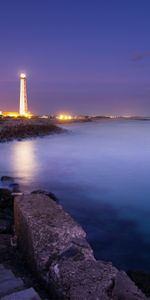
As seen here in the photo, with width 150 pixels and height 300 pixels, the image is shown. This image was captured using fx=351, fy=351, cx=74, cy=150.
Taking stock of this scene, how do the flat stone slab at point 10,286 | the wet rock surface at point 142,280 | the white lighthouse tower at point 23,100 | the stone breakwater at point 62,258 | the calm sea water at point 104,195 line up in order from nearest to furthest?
the stone breakwater at point 62,258 → the flat stone slab at point 10,286 → the wet rock surface at point 142,280 → the calm sea water at point 104,195 → the white lighthouse tower at point 23,100

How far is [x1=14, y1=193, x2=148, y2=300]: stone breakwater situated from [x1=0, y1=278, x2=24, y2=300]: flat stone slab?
289 millimetres

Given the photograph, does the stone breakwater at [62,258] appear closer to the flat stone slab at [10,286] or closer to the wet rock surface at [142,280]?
the flat stone slab at [10,286]

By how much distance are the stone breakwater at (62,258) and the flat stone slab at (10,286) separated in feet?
0.95

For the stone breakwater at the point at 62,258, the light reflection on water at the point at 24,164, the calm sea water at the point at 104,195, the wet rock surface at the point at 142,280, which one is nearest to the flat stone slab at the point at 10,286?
the stone breakwater at the point at 62,258

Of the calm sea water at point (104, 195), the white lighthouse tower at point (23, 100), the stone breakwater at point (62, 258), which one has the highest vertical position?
the white lighthouse tower at point (23, 100)

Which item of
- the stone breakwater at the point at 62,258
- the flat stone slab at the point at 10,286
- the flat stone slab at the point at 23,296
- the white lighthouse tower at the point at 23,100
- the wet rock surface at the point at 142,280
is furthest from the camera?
the white lighthouse tower at the point at 23,100

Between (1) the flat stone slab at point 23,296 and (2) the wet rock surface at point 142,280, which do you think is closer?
(1) the flat stone slab at point 23,296

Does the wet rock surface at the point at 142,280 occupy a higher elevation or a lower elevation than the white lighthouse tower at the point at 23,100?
lower

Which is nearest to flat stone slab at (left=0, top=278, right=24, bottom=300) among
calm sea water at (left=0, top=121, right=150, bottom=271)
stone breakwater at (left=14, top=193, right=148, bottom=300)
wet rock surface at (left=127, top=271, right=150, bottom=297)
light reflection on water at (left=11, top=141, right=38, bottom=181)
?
stone breakwater at (left=14, top=193, right=148, bottom=300)

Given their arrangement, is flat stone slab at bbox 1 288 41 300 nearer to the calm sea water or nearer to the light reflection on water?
the calm sea water

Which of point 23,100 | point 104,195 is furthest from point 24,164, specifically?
point 23,100

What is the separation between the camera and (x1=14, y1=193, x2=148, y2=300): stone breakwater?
10.6 feet

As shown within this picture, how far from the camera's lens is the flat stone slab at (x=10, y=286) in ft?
11.6

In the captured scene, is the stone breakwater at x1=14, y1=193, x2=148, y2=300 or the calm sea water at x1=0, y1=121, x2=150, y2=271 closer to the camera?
the stone breakwater at x1=14, y1=193, x2=148, y2=300
